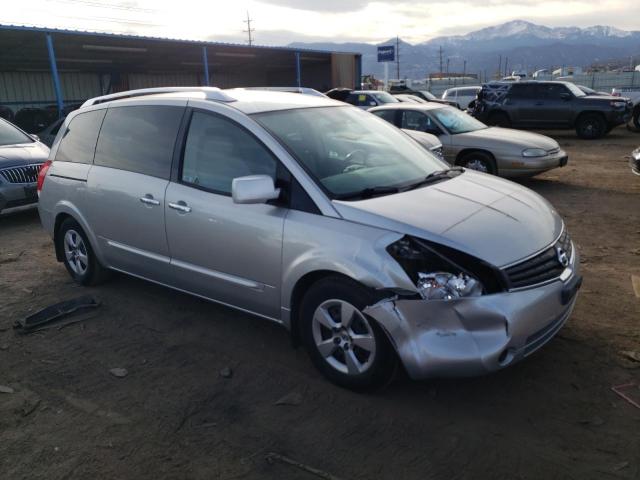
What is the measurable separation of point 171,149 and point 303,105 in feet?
3.49

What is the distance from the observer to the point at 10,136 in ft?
28.5

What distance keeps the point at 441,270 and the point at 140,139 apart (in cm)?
275

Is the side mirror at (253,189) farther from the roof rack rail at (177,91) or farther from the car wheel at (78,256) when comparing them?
the car wheel at (78,256)

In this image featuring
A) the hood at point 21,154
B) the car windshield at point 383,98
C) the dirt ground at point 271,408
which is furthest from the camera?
the car windshield at point 383,98

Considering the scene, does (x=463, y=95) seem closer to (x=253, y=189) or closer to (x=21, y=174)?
(x=21, y=174)

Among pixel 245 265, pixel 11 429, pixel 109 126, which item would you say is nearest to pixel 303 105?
pixel 245 265

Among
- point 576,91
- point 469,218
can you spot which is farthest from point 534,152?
point 576,91

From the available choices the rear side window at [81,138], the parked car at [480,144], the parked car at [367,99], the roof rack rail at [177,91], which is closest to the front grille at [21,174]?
the rear side window at [81,138]

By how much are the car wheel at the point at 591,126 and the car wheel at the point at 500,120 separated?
2.09 meters

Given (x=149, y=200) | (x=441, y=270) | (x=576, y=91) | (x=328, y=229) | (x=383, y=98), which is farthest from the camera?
(x=383, y=98)

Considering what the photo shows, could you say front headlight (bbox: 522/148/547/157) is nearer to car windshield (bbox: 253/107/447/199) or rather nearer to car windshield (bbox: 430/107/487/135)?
car windshield (bbox: 430/107/487/135)

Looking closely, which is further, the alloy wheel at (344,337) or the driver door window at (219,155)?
the driver door window at (219,155)

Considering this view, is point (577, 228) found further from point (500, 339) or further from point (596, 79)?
point (596, 79)

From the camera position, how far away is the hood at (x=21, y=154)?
305 inches
